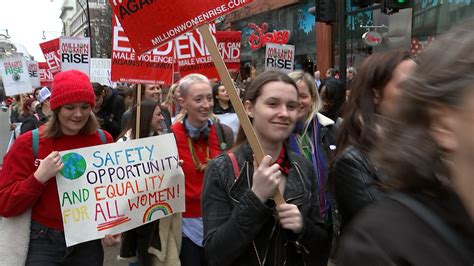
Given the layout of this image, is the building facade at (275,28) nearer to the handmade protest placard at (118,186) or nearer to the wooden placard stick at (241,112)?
the handmade protest placard at (118,186)

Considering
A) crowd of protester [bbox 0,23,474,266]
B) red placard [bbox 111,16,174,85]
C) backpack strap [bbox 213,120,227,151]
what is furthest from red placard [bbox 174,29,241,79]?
backpack strap [bbox 213,120,227,151]

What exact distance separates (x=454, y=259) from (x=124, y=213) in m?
2.75

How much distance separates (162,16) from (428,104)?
194 cm

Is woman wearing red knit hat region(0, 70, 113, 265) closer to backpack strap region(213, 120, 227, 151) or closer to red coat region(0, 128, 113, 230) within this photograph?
red coat region(0, 128, 113, 230)

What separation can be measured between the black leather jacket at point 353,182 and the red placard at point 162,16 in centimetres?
100

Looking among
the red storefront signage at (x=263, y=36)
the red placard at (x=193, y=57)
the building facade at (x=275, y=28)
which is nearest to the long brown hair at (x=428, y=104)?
the red placard at (x=193, y=57)

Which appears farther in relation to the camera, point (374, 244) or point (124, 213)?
point (124, 213)

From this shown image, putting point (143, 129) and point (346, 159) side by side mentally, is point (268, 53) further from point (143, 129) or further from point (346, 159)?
point (346, 159)

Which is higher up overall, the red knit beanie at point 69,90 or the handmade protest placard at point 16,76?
the red knit beanie at point 69,90

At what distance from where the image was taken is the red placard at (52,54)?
1027 cm

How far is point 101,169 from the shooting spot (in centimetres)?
322

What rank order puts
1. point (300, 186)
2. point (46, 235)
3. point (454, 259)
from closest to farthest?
point (454, 259), point (300, 186), point (46, 235)

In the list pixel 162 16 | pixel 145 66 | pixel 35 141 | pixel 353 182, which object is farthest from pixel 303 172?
pixel 145 66

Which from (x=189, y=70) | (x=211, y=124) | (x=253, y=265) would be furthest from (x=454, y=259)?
(x=189, y=70)
